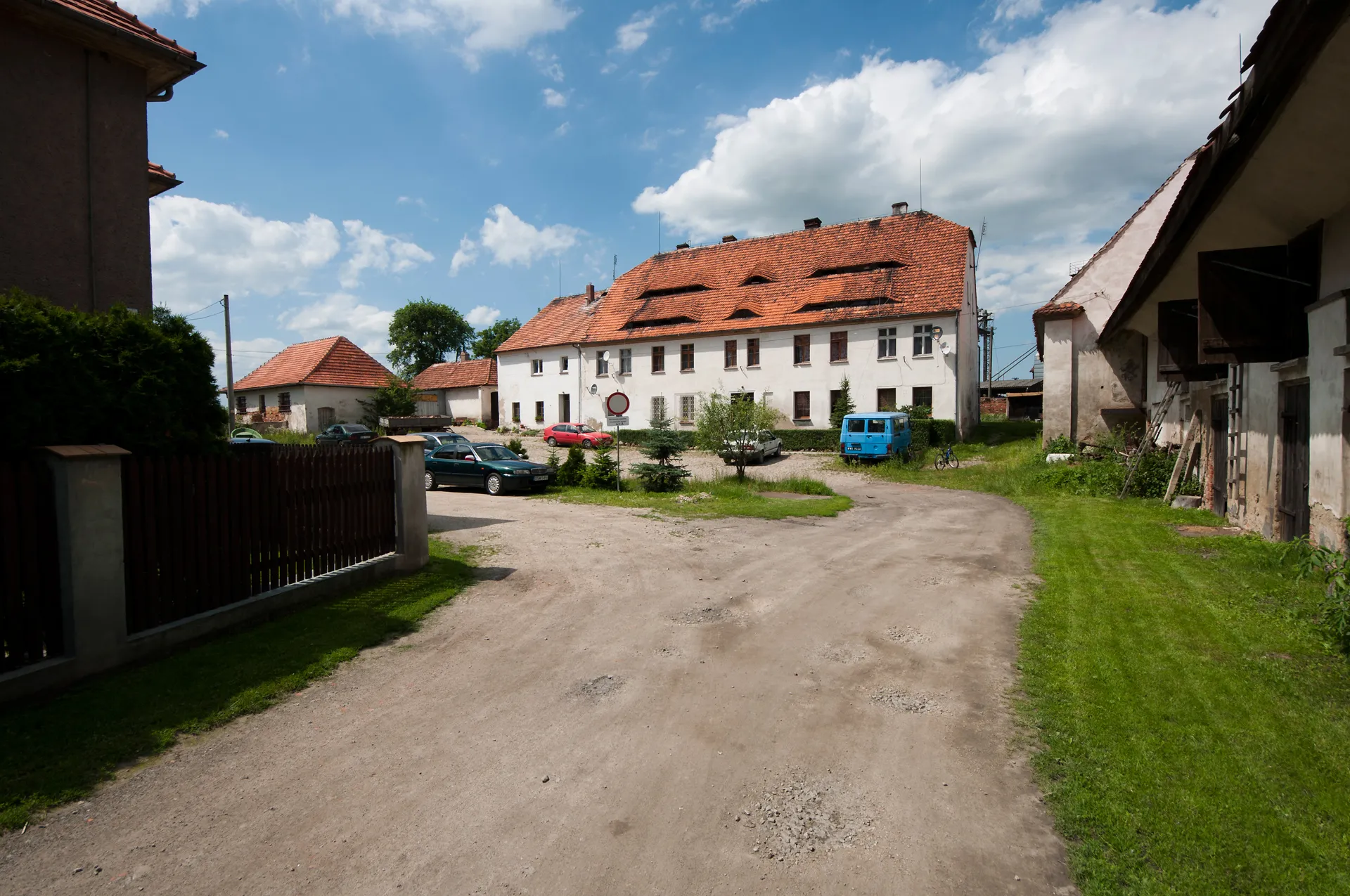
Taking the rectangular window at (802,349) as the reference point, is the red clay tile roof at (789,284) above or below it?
above

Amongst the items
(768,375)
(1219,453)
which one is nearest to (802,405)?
(768,375)

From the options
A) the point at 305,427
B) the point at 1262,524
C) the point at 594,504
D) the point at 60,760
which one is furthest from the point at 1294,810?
the point at 305,427

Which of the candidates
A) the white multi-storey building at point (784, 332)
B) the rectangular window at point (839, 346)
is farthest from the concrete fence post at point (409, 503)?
the rectangular window at point (839, 346)

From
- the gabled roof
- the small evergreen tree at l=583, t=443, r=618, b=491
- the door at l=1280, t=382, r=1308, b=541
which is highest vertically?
the gabled roof

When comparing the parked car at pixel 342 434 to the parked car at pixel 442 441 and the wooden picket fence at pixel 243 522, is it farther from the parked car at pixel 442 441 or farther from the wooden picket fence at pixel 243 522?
the wooden picket fence at pixel 243 522

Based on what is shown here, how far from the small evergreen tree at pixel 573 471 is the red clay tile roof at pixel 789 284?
783 inches

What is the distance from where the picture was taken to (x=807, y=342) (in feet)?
118

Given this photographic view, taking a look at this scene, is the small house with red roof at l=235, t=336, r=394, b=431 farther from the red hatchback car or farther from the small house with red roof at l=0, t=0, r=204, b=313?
the small house with red roof at l=0, t=0, r=204, b=313

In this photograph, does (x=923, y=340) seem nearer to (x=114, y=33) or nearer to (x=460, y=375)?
(x=114, y=33)

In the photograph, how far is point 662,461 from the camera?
61.5 feet

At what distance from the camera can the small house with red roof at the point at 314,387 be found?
44.1 m

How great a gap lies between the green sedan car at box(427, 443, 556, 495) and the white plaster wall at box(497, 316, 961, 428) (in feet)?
62.8

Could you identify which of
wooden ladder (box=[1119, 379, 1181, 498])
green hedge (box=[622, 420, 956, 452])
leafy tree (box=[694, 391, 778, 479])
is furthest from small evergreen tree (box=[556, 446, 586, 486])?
wooden ladder (box=[1119, 379, 1181, 498])

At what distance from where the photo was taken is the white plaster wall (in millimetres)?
32656
